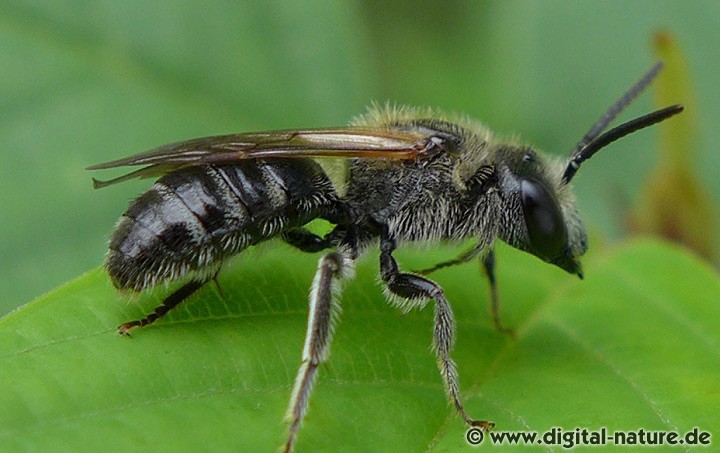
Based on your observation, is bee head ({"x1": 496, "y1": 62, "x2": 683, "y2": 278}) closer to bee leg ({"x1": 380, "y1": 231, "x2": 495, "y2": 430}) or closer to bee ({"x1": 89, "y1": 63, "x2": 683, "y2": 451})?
bee ({"x1": 89, "y1": 63, "x2": 683, "y2": 451})

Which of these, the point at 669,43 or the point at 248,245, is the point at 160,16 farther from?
the point at 669,43

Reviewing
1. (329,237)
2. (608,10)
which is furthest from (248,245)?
→ (608,10)

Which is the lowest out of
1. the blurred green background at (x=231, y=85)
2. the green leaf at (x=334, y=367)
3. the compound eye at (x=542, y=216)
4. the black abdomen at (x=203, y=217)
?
the green leaf at (x=334, y=367)

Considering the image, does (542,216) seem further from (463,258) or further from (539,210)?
(463,258)

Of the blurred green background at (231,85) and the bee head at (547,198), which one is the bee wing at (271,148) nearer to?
the bee head at (547,198)

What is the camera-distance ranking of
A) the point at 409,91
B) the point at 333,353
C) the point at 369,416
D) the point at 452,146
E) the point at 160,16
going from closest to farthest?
the point at 369,416 → the point at 333,353 → the point at 452,146 → the point at 160,16 → the point at 409,91

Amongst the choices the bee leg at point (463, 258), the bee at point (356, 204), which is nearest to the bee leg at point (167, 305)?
the bee at point (356, 204)

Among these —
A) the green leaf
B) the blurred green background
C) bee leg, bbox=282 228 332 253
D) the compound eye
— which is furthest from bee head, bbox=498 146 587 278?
the blurred green background
